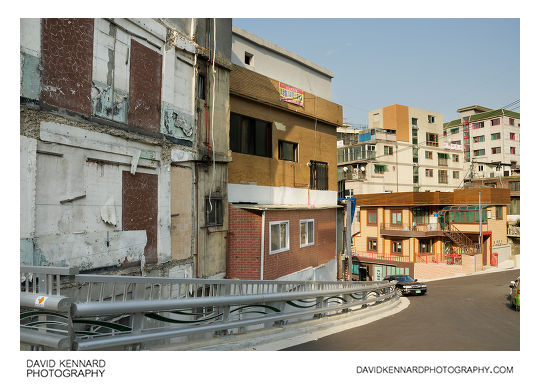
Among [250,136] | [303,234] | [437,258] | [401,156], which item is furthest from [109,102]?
[401,156]

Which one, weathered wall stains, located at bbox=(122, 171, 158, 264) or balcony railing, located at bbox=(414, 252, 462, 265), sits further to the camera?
balcony railing, located at bbox=(414, 252, 462, 265)

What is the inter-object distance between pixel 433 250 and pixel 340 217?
80.9ft

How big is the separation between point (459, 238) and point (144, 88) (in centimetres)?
3672

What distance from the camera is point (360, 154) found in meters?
49.7

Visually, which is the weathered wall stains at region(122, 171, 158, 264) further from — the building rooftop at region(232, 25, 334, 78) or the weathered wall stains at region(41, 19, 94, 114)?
the building rooftop at region(232, 25, 334, 78)

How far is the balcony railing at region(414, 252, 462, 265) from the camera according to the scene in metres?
36.2

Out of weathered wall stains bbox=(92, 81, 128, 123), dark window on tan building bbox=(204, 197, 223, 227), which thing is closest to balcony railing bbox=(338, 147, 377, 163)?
dark window on tan building bbox=(204, 197, 223, 227)

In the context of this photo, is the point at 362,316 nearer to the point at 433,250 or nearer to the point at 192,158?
the point at 192,158

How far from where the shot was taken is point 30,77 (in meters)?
5.84

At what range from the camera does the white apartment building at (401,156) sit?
48.4 m

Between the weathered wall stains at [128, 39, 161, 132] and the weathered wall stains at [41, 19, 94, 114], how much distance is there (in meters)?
1.04

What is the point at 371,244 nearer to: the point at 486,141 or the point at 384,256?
the point at 384,256

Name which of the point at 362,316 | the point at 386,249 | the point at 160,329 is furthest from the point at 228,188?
the point at 386,249

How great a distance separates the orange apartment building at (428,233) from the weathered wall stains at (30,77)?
34756mm
